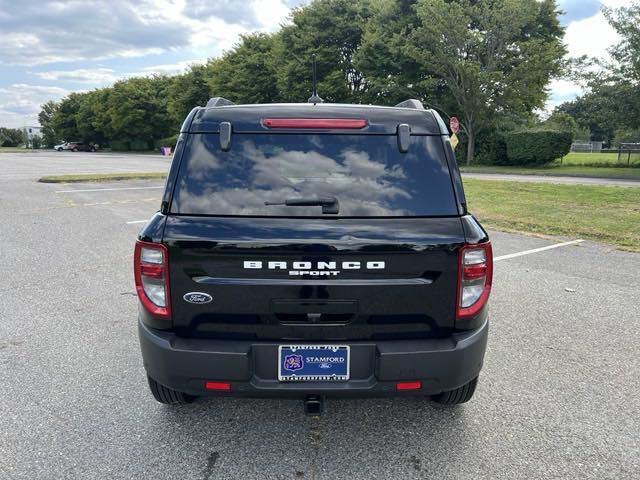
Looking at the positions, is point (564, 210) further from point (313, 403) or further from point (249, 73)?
point (249, 73)

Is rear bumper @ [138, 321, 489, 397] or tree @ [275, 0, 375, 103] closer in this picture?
rear bumper @ [138, 321, 489, 397]

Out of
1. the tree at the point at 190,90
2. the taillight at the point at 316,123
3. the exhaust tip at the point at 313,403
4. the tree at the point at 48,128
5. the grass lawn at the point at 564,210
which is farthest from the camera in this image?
the tree at the point at 48,128

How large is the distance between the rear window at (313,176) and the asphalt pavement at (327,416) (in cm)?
128

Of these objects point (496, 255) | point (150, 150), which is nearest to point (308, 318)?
point (496, 255)

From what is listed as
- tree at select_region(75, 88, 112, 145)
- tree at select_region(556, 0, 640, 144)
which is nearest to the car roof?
tree at select_region(556, 0, 640, 144)

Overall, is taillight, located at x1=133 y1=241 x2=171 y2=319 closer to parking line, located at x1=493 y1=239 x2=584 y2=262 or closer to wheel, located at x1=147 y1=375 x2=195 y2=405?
wheel, located at x1=147 y1=375 x2=195 y2=405

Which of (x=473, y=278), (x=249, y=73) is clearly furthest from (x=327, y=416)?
(x=249, y=73)

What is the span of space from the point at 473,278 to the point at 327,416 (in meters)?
1.25

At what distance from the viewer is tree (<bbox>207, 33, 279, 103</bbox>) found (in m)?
46.2

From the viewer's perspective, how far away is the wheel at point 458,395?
2741mm

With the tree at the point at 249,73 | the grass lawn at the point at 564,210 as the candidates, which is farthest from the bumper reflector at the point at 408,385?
the tree at the point at 249,73

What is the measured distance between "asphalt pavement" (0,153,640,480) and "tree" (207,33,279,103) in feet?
141

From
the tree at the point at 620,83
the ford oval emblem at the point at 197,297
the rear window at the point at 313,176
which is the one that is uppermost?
the tree at the point at 620,83

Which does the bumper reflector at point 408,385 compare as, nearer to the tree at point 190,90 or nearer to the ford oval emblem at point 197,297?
the ford oval emblem at point 197,297
